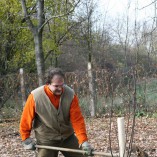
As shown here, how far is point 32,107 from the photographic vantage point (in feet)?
13.6

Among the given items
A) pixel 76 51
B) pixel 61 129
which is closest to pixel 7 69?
pixel 76 51

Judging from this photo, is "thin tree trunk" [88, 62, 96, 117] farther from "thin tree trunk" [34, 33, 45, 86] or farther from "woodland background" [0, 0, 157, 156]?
"thin tree trunk" [34, 33, 45, 86]

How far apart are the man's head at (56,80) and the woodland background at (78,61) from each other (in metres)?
2.64

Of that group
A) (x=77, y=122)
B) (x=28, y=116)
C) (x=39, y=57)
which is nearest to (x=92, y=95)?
(x=39, y=57)

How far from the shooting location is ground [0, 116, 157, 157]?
24.1ft

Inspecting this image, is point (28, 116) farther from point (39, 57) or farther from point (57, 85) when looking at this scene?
point (39, 57)

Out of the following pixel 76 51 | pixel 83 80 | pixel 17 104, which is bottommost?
pixel 17 104

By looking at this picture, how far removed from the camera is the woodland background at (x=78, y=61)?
36.4 ft

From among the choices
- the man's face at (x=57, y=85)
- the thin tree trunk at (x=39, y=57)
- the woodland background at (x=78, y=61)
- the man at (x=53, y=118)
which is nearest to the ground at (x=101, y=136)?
the woodland background at (x=78, y=61)

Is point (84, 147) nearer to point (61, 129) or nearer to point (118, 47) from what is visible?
point (61, 129)

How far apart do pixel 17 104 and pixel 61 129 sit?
807 centimetres

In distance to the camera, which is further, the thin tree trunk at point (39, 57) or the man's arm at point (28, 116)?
the thin tree trunk at point (39, 57)

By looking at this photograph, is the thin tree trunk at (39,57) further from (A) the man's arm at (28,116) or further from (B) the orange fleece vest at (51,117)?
(A) the man's arm at (28,116)

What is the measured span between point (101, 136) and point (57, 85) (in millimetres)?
4850
